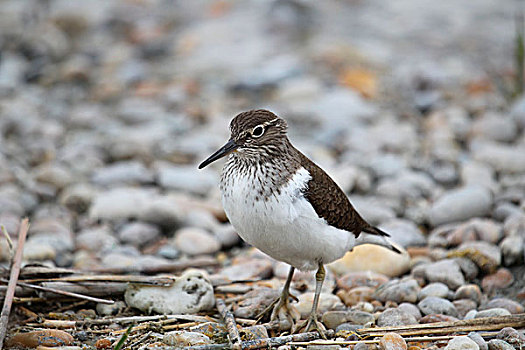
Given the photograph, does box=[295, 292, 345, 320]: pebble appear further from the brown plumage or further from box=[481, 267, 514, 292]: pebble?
box=[481, 267, 514, 292]: pebble

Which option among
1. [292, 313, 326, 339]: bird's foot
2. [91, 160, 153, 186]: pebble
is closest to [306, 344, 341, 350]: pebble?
[292, 313, 326, 339]: bird's foot

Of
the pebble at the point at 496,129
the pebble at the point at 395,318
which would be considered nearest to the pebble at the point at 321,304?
the pebble at the point at 395,318

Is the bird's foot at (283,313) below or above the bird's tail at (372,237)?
below

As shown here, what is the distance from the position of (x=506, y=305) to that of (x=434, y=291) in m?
0.56

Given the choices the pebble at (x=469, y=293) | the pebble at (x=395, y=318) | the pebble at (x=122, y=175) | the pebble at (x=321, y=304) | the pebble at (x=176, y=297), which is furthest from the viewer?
the pebble at (x=122, y=175)

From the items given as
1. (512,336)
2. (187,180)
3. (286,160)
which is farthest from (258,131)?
(187,180)

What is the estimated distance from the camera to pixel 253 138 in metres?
4.85

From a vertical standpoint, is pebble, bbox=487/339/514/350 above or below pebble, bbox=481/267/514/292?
below

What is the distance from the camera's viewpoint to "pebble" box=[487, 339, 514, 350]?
4457 mm

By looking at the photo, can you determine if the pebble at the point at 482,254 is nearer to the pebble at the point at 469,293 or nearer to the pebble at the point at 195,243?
the pebble at the point at 469,293

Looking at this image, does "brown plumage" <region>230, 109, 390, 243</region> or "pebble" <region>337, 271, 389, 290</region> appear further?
"pebble" <region>337, 271, 389, 290</region>

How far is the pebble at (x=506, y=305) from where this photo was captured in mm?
5159

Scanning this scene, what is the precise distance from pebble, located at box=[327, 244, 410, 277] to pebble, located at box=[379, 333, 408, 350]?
1511mm

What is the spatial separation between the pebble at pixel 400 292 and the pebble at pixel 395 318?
1.07ft
